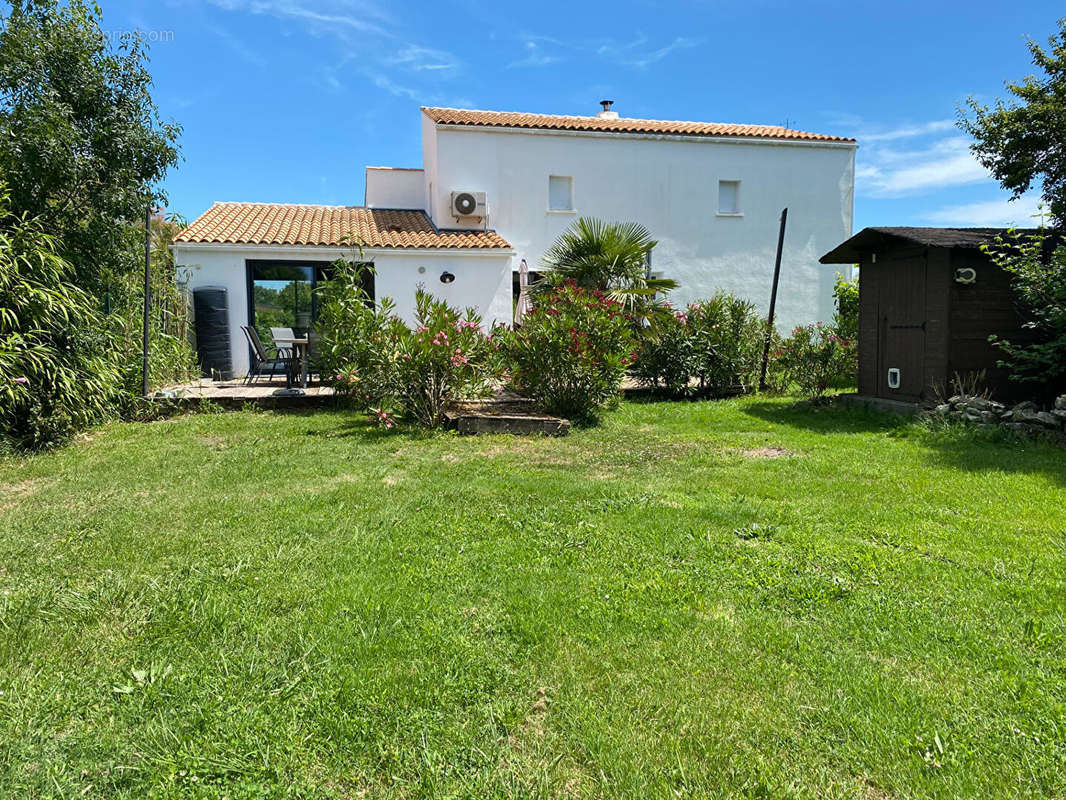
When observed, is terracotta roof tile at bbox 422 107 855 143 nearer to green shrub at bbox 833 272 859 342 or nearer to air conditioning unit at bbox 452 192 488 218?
air conditioning unit at bbox 452 192 488 218

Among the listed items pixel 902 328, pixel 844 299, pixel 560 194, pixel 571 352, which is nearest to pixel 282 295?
pixel 560 194

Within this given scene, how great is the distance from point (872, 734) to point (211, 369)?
14611 mm

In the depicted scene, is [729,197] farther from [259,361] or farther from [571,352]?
[259,361]

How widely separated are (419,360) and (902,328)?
732 centimetres

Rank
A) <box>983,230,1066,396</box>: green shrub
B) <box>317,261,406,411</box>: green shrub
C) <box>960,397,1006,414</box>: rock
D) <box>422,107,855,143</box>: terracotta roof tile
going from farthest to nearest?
<box>422,107,855,143</box>: terracotta roof tile < <box>317,261,406,411</box>: green shrub < <box>960,397,1006,414</box>: rock < <box>983,230,1066,396</box>: green shrub

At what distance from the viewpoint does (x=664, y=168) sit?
62.1ft

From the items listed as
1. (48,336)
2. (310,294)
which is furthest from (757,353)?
(48,336)

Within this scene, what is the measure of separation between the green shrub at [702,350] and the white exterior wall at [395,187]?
11095 mm

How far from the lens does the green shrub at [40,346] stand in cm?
682

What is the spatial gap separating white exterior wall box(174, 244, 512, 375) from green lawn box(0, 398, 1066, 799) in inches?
365

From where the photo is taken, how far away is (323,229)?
16.0 metres

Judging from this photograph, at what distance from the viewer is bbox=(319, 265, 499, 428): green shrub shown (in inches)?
328

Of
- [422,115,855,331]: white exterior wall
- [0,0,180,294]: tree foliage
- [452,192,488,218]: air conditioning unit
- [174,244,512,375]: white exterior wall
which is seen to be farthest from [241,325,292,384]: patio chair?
[422,115,855,331]: white exterior wall

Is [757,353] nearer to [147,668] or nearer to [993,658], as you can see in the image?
[993,658]
